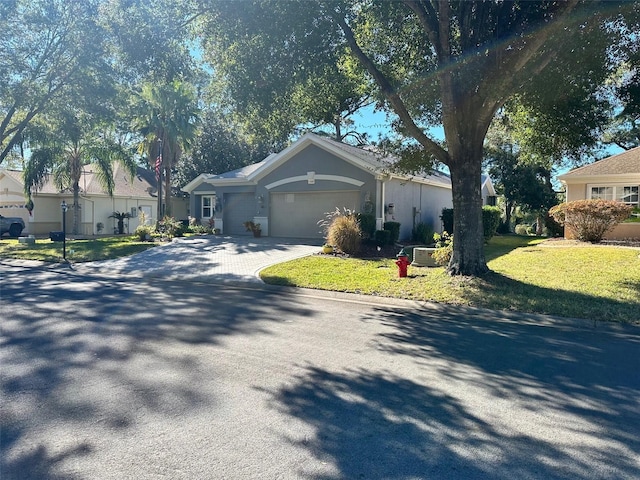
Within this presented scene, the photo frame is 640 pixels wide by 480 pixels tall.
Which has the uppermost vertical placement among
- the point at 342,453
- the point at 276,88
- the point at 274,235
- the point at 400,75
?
the point at 400,75

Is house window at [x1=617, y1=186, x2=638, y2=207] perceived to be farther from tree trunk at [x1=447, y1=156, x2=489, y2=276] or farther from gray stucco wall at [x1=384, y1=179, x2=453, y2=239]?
tree trunk at [x1=447, y1=156, x2=489, y2=276]

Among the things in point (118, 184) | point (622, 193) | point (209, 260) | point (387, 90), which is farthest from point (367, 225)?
point (118, 184)

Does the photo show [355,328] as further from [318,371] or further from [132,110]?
[132,110]

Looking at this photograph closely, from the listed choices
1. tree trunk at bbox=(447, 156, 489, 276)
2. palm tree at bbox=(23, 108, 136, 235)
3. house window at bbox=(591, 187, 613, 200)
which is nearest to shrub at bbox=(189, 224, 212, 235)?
palm tree at bbox=(23, 108, 136, 235)

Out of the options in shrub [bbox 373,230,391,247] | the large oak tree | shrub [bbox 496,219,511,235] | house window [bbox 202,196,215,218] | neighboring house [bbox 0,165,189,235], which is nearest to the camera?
the large oak tree

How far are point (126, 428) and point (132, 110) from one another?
22698 millimetres

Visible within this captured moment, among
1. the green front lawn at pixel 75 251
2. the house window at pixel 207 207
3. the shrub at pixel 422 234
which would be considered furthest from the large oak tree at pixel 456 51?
the house window at pixel 207 207

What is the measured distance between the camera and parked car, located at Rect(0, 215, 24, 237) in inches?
1101

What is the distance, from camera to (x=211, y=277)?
12.5 meters

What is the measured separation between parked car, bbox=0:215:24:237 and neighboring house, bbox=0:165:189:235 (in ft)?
2.50

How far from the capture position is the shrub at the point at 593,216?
1673cm

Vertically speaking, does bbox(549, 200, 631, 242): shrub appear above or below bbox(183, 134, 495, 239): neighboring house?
below

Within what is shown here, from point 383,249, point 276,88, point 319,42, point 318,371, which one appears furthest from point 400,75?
point 318,371

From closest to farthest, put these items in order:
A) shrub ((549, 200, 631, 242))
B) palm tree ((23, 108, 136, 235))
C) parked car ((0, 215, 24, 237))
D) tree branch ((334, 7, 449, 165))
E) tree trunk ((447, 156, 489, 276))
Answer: tree trunk ((447, 156, 489, 276))
tree branch ((334, 7, 449, 165))
shrub ((549, 200, 631, 242))
palm tree ((23, 108, 136, 235))
parked car ((0, 215, 24, 237))
